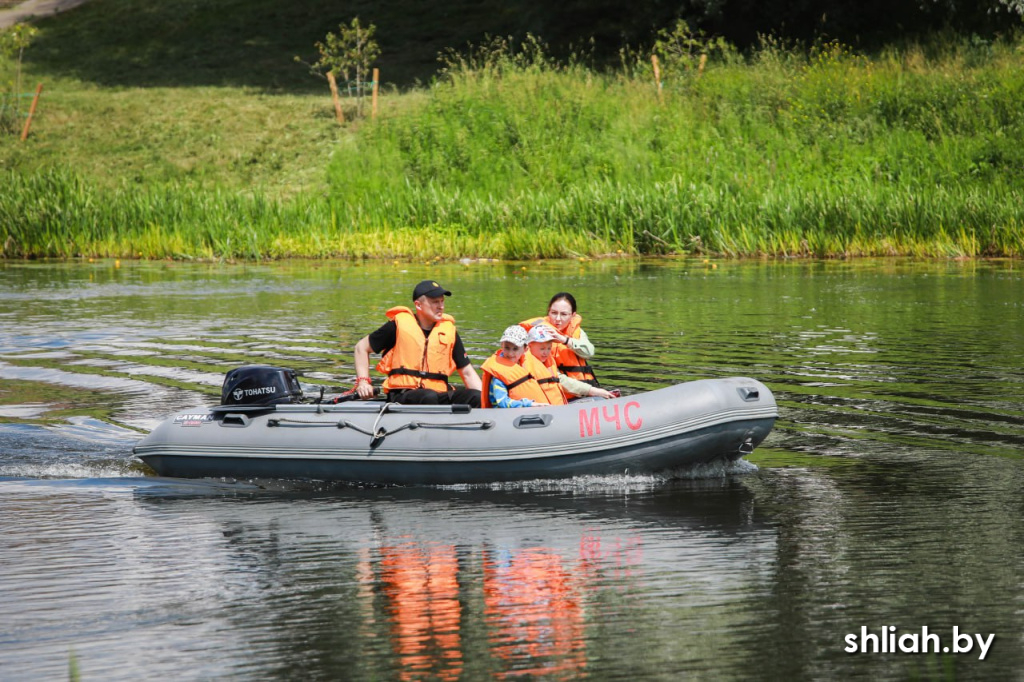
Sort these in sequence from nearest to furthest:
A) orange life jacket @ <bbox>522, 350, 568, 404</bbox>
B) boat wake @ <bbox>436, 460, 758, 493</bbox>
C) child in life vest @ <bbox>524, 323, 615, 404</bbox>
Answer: boat wake @ <bbox>436, 460, 758, 493</bbox> → child in life vest @ <bbox>524, 323, 615, 404</bbox> → orange life jacket @ <bbox>522, 350, 568, 404</bbox>

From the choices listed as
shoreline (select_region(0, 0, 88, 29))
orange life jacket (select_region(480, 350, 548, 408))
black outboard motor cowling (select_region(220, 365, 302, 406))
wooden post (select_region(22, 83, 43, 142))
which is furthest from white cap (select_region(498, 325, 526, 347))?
shoreline (select_region(0, 0, 88, 29))

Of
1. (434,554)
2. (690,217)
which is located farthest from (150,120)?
(434,554)

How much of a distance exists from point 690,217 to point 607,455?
50.3 feet

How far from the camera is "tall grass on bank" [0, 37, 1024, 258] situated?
73.8 feet

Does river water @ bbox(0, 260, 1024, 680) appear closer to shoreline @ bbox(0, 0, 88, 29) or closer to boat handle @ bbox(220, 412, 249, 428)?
boat handle @ bbox(220, 412, 249, 428)

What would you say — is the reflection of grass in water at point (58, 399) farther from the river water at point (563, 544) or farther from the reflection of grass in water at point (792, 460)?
the reflection of grass in water at point (792, 460)

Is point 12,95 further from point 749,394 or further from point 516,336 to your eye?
point 749,394

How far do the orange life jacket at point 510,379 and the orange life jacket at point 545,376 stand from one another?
5 centimetres

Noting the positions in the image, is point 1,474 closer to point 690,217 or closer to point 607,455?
point 607,455

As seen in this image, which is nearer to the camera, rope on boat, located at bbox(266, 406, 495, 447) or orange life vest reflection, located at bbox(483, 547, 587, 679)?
orange life vest reflection, located at bbox(483, 547, 587, 679)

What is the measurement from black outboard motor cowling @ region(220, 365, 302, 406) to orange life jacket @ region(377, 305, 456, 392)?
0.64 metres

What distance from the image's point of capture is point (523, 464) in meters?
8.23

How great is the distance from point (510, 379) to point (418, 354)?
2.46 feet

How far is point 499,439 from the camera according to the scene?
27.0ft
